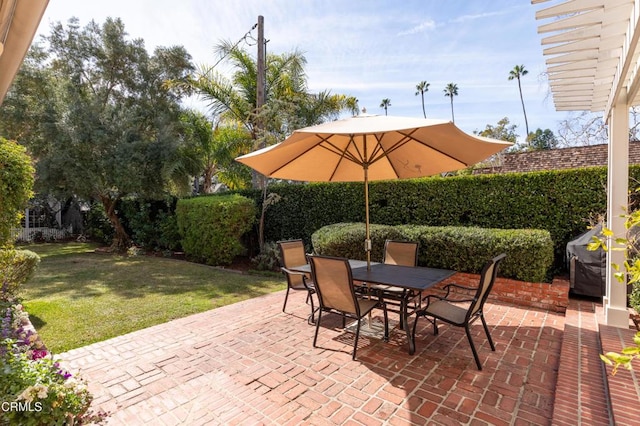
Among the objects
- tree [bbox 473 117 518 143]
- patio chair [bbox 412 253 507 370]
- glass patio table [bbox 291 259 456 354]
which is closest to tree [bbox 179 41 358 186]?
glass patio table [bbox 291 259 456 354]

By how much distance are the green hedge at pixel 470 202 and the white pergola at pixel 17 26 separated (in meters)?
7.12

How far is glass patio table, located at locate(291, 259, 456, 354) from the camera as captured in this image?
362 cm

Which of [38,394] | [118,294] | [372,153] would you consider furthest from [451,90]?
[38,394]

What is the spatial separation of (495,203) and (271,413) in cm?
616

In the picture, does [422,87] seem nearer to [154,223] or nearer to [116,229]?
[154,223]

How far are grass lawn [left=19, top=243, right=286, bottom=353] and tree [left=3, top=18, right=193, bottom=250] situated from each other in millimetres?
3114

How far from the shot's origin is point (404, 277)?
3.97m

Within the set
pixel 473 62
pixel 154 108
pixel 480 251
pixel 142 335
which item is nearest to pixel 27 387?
pixel 142 335

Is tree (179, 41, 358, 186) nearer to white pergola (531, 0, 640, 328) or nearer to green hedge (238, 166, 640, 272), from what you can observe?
green hedge (238, 166, 640, 272)

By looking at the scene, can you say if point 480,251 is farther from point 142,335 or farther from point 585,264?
point 142,335

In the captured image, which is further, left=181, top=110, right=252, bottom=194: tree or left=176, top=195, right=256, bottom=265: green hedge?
left=181, top=110, right=252, bottom=194: tree

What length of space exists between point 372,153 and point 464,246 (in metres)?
2.77

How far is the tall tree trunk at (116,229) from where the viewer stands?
43.0 feet

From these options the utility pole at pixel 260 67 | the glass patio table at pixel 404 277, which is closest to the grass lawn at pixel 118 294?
the glass patio table at pixel 404 277
